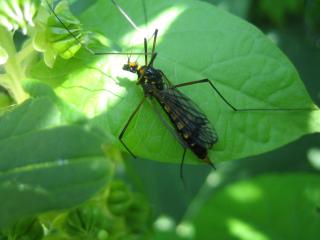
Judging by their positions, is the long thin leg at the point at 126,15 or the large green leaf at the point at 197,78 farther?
the long thin leg at the point at 126,15

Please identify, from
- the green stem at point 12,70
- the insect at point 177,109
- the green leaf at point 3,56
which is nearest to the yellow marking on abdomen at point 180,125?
the insect at point 177,109

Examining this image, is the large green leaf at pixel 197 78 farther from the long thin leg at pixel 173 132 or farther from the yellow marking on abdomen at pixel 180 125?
the yellow marking on abdomen at pixel 180 125

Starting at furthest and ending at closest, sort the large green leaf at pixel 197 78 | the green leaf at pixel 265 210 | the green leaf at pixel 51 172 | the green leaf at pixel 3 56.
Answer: the green leaf at pixel 265 210
the large green leaf at pixel 197 78
the green leaf at pixel 3 56
the green leaf at pixel 51 172

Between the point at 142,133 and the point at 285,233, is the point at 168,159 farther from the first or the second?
the point at 285,233

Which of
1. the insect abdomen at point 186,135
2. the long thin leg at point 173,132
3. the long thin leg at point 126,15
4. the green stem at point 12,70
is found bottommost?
the insect abdomen at point 186,135

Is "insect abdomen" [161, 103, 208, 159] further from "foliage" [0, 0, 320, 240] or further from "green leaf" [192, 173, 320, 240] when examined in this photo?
"green leaf" [192, 173, 320, 240]

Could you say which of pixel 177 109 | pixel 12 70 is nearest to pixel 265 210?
pixel 177 109
